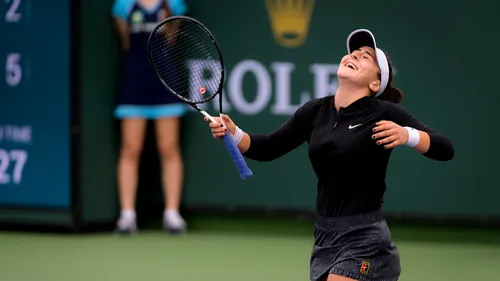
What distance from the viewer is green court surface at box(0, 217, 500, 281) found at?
5.38m

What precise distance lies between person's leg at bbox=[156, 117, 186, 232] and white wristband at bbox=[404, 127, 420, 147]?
10.9ft

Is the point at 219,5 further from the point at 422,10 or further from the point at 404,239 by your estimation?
the point at 404,239

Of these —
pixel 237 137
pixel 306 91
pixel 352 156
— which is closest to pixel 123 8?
pixel 306 91

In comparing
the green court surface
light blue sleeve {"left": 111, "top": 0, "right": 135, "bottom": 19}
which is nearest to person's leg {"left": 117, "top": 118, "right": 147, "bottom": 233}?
the green court surface

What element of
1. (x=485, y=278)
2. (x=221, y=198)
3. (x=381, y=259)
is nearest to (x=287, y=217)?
(x=221, y=198)

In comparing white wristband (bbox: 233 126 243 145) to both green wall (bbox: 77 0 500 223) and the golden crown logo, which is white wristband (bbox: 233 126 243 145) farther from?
the golden crown logo

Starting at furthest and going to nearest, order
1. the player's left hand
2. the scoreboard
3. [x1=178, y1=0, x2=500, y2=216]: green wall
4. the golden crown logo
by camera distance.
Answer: the golden crown logo < the scoreboard < [x1=178, y1=0, x2=500, y2=216]: green wall < the player's left hand

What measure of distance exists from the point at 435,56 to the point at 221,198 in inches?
64.9

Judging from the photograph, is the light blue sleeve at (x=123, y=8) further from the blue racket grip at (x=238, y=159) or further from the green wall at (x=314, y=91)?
the blue racket grip at (x=238, y=159)

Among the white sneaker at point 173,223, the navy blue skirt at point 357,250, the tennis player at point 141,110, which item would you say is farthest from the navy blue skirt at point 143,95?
the navy blue skirt at point 357,250

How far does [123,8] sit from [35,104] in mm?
822

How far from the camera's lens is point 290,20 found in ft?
22.6

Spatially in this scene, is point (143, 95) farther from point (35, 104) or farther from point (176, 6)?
point (35, 104)

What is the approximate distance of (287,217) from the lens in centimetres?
755
